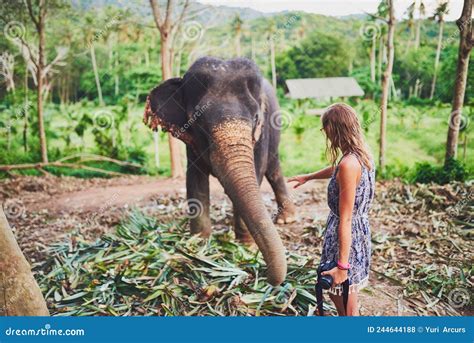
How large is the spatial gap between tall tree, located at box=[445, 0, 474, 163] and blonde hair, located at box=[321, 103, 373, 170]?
2738mm

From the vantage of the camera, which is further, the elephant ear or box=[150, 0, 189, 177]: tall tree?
box=[150, 0, 189, 177]: tall tree

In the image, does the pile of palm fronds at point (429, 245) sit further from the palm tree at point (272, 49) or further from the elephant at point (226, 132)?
the palm tree at point (272, 49)

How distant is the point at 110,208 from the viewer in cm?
521

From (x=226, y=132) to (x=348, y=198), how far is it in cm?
126

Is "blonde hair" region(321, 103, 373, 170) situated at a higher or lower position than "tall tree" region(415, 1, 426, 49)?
lower

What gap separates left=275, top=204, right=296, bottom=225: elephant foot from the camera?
4445 millimetres

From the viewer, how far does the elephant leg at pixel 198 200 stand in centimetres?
367

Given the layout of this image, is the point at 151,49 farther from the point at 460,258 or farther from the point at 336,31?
the point at 460,258

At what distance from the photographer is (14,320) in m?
2.31

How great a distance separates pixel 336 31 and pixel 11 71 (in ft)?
17.1

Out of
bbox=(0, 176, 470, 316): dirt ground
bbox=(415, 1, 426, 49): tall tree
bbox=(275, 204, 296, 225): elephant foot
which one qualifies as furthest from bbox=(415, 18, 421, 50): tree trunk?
bbox=(275, 204, 296, 225): elephant foot

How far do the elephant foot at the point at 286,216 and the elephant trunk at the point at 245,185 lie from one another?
1.59 metres

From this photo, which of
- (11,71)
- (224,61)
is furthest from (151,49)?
(224,61)

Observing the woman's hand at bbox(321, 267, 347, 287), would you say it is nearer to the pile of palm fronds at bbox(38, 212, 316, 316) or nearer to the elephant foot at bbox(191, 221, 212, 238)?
the pile of palm fronds at bbox(38, 212, 316, 316)
